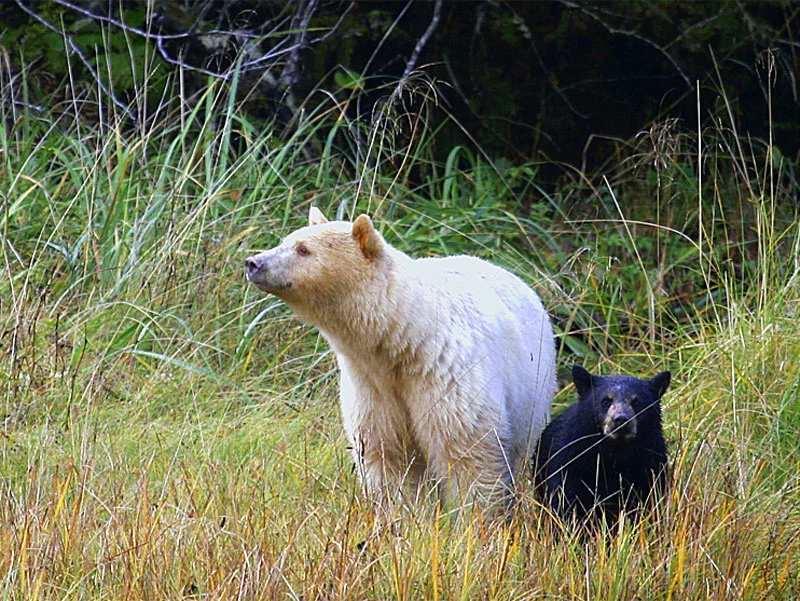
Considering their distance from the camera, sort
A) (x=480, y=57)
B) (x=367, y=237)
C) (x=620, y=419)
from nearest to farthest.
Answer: (x=620, y=419)
(x=367, y=237)
(x=480, y=57)

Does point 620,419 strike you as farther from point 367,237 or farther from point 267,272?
point 267,272

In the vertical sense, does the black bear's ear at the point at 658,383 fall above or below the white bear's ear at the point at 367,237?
below

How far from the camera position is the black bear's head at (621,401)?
488 cm

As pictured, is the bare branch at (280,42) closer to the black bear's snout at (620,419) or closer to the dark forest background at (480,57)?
the dark forest background at (480,57)

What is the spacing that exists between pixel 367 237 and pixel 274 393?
5.85 ft

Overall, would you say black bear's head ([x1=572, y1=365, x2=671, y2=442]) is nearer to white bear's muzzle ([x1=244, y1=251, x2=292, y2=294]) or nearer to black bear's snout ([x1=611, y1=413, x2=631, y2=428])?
black bear's snout ([x1=611, y1=413, x2=631, y2=428])

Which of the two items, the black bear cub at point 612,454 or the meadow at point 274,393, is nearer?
the meadow at point 274,393

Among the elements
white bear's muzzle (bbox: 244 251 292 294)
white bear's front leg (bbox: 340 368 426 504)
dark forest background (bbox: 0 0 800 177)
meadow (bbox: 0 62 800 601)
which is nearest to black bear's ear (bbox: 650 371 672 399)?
meadow (bbox: 0 62 800 601)

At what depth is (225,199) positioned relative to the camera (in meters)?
7.98

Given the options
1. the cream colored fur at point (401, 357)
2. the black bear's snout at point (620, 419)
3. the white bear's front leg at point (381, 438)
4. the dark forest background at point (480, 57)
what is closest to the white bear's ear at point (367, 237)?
the cream colored fur at point (401, 357)

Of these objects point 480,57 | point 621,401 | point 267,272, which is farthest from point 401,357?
point 480,57

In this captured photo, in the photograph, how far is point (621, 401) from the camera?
496cm

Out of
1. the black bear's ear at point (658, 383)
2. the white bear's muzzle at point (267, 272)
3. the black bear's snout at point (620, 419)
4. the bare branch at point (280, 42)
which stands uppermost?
the bare branch at point (280, 42)

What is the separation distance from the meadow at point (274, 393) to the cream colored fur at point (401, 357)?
7.3 inches
